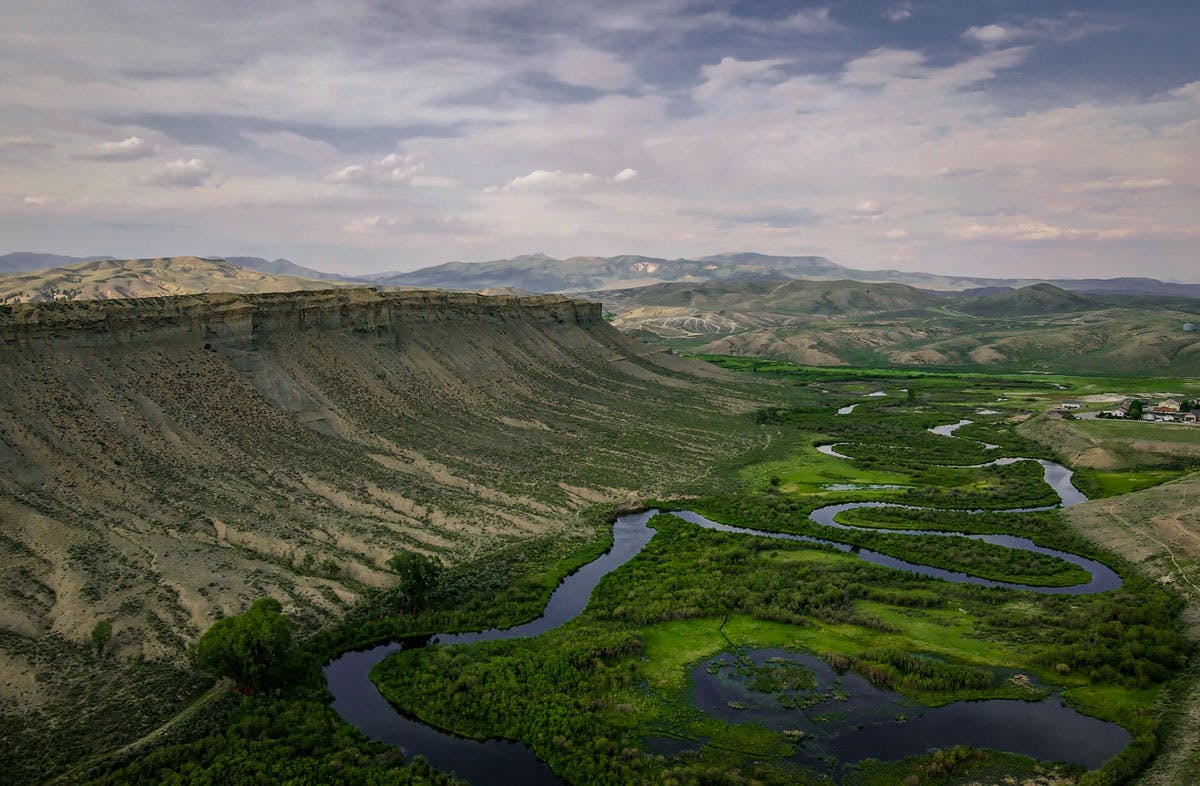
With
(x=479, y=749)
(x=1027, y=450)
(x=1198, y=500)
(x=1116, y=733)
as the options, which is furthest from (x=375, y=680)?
(x=1027, y=450)

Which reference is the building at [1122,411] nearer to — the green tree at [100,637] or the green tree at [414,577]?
the green tree at [414,577]

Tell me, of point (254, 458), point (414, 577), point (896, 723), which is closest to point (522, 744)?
point (414, 577)

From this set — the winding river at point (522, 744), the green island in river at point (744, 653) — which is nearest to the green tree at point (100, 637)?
the green island in river at point (744, 653)

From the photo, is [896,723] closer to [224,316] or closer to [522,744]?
[522,744]

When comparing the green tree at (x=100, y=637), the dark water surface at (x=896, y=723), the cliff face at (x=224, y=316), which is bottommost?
the dark water surface at (x=896, y=723)

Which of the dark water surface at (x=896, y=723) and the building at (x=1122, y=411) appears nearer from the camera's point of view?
the dark water surface at (x=896, y=723)

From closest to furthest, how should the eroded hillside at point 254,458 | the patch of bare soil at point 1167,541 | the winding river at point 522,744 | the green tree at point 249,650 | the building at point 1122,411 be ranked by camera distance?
the patch of bare soil at point 1167,541 → the winding river at point 522,744 → the green tree at point 249,650 → the eroded hillside at point 254,458 → the building at point 1122,411

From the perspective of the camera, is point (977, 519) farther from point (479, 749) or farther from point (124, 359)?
point (124, 359)
